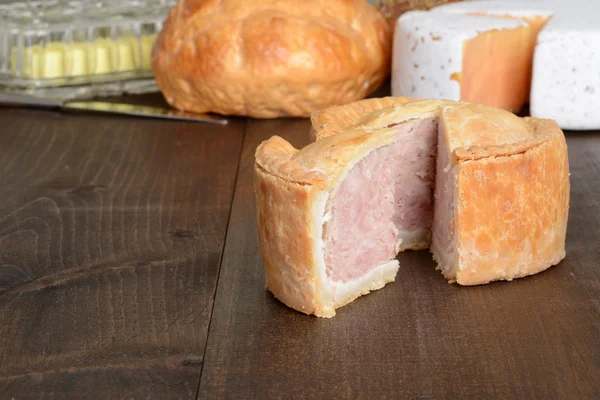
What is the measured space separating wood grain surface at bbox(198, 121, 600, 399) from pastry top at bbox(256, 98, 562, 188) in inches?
9.6

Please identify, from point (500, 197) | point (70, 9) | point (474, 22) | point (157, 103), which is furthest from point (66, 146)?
point (500, 197)

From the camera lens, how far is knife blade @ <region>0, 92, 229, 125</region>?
2.75 meters

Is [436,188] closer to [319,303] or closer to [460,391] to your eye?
[319,303]

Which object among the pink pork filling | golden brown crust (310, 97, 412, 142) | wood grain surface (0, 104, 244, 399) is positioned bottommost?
wood grain surface (0, 104, 244, 399)

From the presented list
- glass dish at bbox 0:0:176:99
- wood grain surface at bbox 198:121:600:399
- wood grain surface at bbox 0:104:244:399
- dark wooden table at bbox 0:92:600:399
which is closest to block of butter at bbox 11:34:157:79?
glass dish at bbox 0:0:176:99

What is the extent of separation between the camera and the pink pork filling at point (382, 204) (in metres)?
1.54

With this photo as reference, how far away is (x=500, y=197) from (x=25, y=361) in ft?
2.78

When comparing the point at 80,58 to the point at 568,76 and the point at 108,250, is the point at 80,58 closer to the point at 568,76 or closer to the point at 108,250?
the point at 108,250

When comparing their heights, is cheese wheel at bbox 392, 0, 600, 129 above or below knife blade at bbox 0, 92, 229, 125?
above

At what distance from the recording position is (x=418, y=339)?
57.7 inches

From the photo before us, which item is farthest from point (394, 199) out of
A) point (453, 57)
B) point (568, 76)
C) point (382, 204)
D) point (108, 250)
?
point (568, 76)

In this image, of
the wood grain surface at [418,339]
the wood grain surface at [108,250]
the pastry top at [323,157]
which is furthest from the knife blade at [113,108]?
the pastry top at [323,157]

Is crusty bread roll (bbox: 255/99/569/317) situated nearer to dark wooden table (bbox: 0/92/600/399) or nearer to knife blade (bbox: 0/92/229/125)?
dark wooden table (bbox: 0/92/600/399)

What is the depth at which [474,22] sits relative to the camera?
262cm
